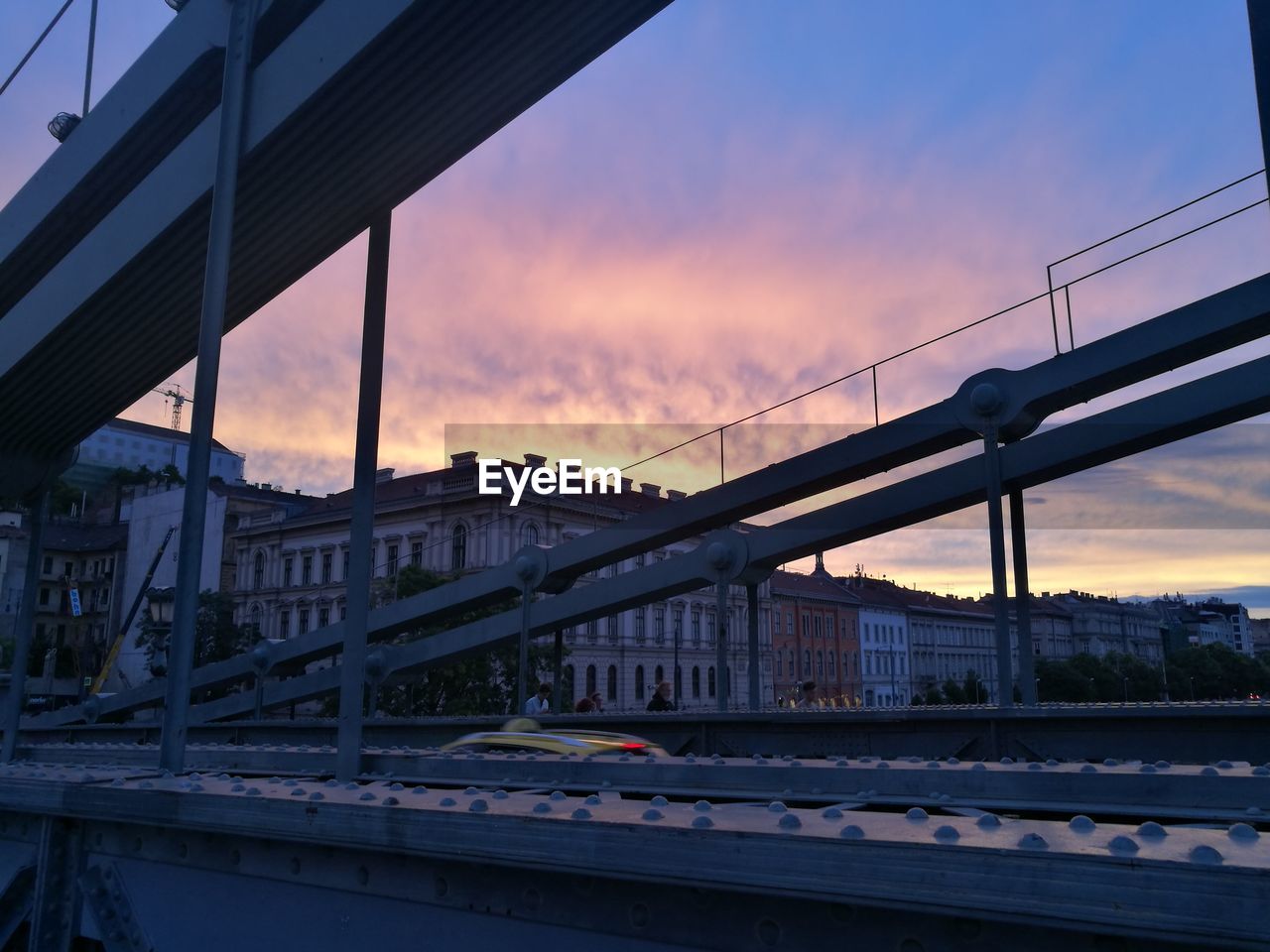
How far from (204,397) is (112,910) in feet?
8.04

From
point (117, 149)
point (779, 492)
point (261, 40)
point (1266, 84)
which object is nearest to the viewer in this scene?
point (1266, 84)

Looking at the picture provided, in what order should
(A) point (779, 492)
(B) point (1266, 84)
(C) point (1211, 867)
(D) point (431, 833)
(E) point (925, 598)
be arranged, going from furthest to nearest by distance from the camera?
(E) point (925, 598)
(A) point (779, 492)
(B) point (1266, 84)
(D) point (431, 833)
(C) point (1211, 867)

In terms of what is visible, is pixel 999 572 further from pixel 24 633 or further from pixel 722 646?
pixel 24 633

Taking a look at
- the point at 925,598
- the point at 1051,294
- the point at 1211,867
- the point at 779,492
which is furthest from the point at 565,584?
the point at 925,598

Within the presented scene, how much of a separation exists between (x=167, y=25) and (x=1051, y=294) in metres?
10.7

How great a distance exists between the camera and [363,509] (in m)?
5.42

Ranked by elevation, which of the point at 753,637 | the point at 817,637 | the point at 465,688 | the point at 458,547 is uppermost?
the point at 458,547

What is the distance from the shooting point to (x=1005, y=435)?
13.3 metres

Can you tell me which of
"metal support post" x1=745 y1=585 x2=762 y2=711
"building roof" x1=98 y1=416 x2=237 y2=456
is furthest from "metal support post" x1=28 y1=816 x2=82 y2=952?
"building roof" x1=98 y1=416 x2=237 y2=456

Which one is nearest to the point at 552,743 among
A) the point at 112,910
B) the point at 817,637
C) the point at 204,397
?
the point at 204,397

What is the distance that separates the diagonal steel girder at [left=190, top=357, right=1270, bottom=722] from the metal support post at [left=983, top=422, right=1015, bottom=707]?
0.50m

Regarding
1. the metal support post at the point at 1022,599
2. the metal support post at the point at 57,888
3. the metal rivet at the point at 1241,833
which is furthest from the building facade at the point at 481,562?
the metal rivet at the point at 1241,833

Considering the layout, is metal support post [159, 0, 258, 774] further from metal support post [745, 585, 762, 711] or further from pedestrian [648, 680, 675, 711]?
pedestrian [648, 680, 675, 711]

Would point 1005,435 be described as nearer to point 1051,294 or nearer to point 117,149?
point 1051,294
